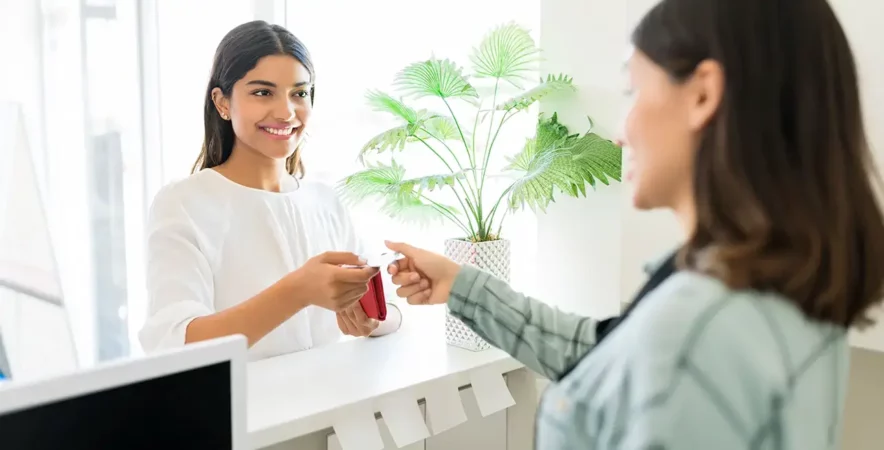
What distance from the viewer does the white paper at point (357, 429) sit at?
3.93ft

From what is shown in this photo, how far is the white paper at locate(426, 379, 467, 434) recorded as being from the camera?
135 centimetres

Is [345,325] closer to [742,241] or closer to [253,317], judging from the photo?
[253,317]

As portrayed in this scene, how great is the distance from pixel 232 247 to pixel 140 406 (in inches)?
31.6

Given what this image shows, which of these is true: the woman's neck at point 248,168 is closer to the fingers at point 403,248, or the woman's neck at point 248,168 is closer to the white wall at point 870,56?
the fingers at point 403,248

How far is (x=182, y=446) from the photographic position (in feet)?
A: 2.06

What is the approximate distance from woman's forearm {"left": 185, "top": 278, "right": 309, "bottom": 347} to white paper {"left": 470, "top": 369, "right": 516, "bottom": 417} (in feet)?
1.27

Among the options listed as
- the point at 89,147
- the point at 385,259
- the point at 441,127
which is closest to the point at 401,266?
the point at 385,259

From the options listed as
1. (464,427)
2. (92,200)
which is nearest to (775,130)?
(464,427)

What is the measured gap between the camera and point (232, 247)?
1385mm

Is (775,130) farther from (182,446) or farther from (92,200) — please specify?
(92,200)

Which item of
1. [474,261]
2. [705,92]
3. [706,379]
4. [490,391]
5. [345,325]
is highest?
[705,92]

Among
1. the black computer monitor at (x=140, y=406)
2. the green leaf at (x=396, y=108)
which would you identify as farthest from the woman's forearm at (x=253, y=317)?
the black computer monitor at (x=140, y=406)

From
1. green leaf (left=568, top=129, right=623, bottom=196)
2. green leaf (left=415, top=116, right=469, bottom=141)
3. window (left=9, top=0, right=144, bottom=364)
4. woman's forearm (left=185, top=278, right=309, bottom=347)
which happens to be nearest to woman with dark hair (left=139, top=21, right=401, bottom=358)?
woman's forearm (left=185, top=278, right=309, bottom=347)

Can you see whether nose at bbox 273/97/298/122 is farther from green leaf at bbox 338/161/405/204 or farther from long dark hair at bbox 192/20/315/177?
green leaf at bbox 338/161/405/204
